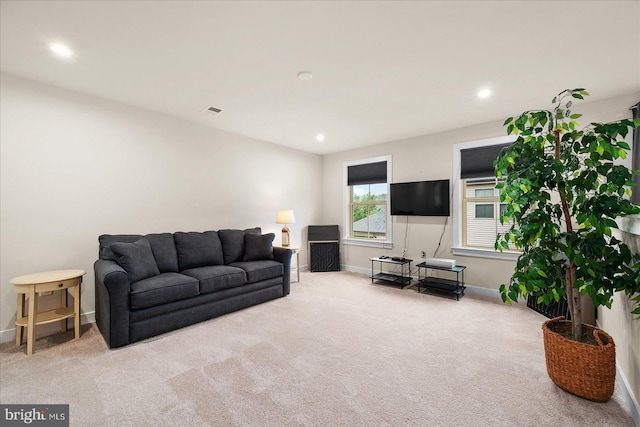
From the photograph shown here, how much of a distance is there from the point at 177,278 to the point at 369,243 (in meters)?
3.61

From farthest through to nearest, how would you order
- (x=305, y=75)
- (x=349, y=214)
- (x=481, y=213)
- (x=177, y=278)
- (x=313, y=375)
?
(x=349, y=214)
(x=481, y=213)
(x=177, y=278)
(x=305, y=75)
(x=313, y=375)

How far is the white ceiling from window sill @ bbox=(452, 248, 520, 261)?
6.48ft

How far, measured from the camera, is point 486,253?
420 cm

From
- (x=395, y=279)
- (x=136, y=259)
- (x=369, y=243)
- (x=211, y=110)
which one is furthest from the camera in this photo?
(x=369, y=243)

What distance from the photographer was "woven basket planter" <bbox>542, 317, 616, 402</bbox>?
1804 millimetres

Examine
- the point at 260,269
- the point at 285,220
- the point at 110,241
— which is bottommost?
the point at 260,269

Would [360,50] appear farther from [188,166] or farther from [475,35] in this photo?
[188,166]

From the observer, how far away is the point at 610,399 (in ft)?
6.15

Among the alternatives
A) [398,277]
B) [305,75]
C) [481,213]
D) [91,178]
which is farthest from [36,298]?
[481,213]

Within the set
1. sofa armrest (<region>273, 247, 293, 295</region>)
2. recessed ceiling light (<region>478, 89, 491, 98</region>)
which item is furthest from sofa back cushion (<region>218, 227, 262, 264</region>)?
recessed ceiling light (<region>478, 89, 491, 98</region>)

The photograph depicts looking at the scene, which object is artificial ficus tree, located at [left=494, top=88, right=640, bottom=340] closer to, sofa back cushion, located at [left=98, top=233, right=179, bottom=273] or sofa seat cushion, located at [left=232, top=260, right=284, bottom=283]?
sofa seat cushion, located at [left=232, top=260, right=284, bottom=283]

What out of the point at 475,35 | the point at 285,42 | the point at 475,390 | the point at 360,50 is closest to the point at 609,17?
the point at 475,35

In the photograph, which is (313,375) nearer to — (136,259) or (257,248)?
(136,259)

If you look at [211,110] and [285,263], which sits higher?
[211,110]
